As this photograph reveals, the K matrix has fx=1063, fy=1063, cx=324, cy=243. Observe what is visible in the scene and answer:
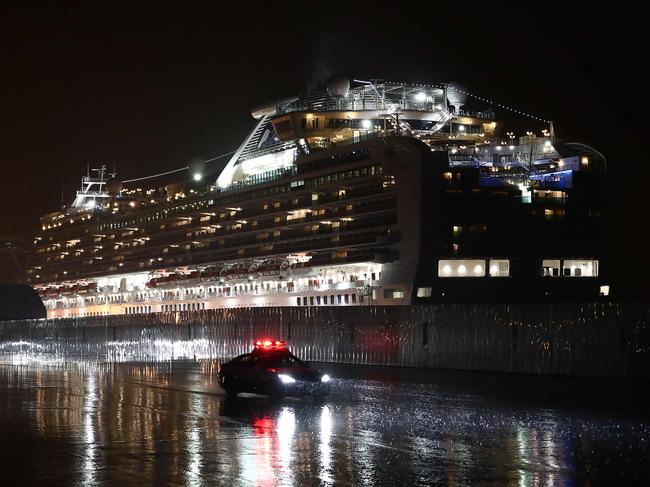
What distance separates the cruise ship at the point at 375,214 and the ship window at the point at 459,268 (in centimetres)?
7

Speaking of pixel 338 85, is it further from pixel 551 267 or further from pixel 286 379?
pixel 286 379

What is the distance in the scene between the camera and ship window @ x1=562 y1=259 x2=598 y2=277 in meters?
75.1

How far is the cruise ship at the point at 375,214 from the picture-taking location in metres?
71.1

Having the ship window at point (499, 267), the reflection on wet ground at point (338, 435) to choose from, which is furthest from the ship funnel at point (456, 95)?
the reflection on wet ground at point (338, 435)

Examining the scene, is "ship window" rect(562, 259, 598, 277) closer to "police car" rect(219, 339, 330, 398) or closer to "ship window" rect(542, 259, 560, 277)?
"ship window" rect(542, 259, 560, 277)

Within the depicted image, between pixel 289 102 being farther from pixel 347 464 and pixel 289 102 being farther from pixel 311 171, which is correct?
pixel 347 464

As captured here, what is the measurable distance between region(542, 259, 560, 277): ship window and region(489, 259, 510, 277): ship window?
3.14m

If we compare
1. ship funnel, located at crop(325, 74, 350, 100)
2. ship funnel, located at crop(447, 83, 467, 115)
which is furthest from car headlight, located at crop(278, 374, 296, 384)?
ship funnel, located at crop(447, 83, 467, 115)

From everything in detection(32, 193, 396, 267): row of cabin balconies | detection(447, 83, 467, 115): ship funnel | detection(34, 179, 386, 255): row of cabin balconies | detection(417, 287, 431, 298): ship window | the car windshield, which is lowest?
the car windshield

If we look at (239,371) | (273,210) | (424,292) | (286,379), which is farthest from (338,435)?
(273,210)

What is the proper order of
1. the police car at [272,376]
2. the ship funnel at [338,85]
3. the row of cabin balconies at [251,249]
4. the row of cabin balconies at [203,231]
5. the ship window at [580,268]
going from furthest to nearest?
the ship funnel at [338,85]
the row of cabin balconies at [203,231]
the ship window at [580,268]
the row of cabin balconies at [251,249]
the police car at [272,376]

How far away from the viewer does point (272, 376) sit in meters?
23.6

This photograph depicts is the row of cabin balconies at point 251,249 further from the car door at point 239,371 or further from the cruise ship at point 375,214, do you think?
the car door at point 239,371

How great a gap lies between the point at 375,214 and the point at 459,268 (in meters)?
7.77
